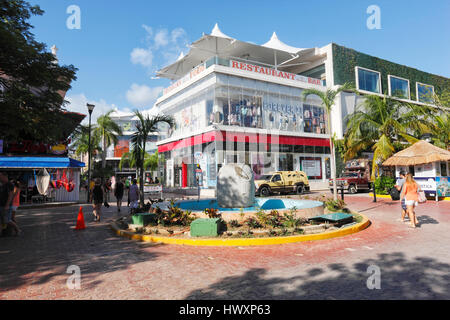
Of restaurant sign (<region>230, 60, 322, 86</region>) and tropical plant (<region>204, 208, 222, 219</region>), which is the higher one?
restaurant sign (<region>230, 60, 322, 86</region>)

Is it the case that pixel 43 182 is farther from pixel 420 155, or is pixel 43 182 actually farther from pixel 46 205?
pixel 420 155

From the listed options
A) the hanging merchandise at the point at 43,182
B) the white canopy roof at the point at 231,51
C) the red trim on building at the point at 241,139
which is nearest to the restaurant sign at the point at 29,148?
the hanging merchandise at the point at 43,182

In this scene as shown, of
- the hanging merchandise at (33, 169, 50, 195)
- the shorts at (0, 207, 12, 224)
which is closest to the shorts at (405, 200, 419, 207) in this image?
the shorts at (0, 207, 12, 224)

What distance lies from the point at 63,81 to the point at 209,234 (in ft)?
29.6

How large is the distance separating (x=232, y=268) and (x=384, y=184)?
1793 centimetres

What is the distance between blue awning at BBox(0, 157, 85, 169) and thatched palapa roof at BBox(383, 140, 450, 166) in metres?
21.7

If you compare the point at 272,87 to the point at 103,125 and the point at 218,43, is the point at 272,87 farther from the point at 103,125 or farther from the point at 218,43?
the point at 103,125

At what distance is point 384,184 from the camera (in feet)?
63.6

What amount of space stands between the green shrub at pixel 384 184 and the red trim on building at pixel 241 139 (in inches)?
452

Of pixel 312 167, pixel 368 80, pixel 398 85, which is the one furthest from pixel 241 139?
pixel 398 85

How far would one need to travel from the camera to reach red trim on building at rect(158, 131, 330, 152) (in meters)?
25.9

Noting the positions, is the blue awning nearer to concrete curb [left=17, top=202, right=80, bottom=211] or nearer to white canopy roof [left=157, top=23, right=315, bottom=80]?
concrete curb [left=17, top=202, right=80, bottom=211]

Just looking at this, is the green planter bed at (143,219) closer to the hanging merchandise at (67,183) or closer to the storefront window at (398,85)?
the hanging merchandise at (67,183)

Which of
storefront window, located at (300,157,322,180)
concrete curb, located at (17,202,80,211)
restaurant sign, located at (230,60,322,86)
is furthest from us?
storefront window, located at (300,157,322,180)
